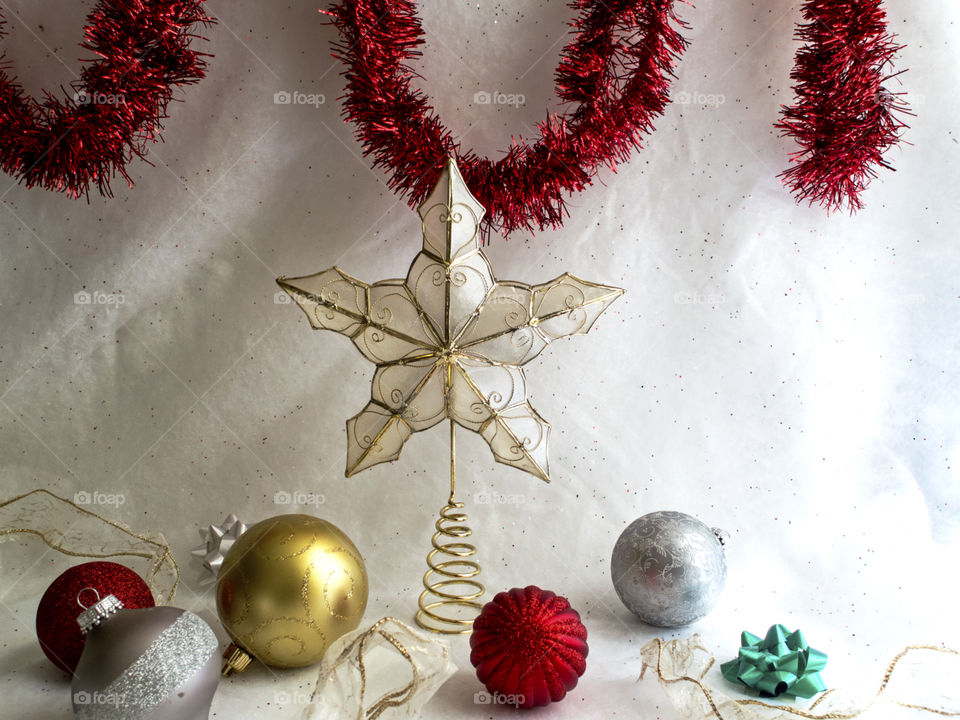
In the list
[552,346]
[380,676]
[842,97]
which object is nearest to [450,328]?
[552,346]

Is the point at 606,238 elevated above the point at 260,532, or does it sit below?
above

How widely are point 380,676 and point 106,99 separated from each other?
925 millimetres

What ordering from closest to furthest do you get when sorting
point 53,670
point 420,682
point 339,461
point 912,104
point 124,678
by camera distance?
point 124,678 < point 420,682 < point 53,670 < point 912,104 < point 339,461

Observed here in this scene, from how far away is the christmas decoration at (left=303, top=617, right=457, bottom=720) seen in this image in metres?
0.96

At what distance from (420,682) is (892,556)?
88cm

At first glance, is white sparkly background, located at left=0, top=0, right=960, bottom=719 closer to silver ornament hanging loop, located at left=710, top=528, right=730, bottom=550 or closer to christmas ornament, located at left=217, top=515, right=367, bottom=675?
silver ornament hanging loop, located at left=710, top=528, right=730, bottom=550

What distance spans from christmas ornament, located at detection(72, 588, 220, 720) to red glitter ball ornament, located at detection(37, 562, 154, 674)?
165mm

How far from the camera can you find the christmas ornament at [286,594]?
1.04 meters

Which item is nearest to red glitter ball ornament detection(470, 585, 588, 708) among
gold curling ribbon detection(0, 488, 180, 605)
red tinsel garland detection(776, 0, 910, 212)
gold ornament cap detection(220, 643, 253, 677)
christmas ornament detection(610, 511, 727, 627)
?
christmas ornament detection(610, 511, 727, 627)

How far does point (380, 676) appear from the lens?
1.07 metres

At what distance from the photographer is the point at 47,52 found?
1.37 meters

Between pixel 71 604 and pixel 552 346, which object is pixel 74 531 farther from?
pixel 552 346

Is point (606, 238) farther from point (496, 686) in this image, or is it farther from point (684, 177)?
point (496, 686)

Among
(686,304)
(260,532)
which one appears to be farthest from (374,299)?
(686,304)
